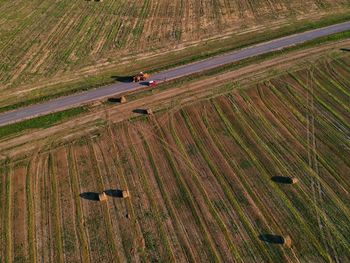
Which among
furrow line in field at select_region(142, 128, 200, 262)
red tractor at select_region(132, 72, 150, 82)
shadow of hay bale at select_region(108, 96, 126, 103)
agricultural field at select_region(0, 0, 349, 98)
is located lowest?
furrow line in field at select_region(142, 128, 200, 262)

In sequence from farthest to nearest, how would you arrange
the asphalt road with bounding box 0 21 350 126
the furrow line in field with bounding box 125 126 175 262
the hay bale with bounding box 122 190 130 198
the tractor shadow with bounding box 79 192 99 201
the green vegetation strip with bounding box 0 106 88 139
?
the asphalt road with bounding box 0 21 350 126, the green vegetation strip with bounding box 0 106 88 139, the tractor shadow with bounding box 79 192 99 201, the hay bale with bounding box 122 190 130 198, the furrow line in field with bounding box 125 126 175 262

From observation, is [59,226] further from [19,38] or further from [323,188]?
[19,38]

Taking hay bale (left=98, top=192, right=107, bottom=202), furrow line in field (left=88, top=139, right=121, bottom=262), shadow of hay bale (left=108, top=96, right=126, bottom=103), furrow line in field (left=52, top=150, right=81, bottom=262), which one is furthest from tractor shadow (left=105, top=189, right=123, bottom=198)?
shadow of hay bale (left=108, top=96, right=126, bottom=103)

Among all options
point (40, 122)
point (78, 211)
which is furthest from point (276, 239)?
point (40, 122)

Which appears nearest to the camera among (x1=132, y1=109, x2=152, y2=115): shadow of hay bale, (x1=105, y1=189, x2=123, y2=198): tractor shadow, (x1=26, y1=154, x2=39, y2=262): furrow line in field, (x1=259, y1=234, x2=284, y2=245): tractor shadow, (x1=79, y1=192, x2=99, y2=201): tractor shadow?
(x1=26, y1=154, x2=39, y2=262): furrow line in field

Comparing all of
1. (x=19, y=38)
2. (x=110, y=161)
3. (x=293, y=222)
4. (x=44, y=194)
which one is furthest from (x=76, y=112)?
(x=293, y=222)

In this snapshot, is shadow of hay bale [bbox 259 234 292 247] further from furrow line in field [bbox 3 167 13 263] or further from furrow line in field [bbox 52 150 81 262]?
furrow line in field [bbox 3 167 13 263]

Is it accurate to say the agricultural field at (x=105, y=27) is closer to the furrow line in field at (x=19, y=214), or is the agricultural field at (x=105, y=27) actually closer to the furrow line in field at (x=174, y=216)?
the furrow line in field at (x=19, y=214)

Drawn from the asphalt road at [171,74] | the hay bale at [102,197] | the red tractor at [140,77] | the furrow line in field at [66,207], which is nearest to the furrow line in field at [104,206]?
the hay bale at [102,197]
